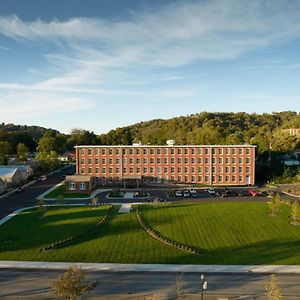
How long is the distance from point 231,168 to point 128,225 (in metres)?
40.0

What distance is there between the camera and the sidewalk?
29442 millimetres

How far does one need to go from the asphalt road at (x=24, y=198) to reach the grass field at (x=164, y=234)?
5404 millimetres

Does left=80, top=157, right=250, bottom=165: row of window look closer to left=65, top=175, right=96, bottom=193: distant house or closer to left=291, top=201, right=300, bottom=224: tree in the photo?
left=65, top=175, right=96, bottom=193: distant house

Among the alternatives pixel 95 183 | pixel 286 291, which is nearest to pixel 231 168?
pixel 95 183

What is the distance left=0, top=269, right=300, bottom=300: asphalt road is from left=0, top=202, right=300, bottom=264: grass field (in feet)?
10.1

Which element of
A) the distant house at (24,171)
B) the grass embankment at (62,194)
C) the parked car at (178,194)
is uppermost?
the distant house at (24,171)

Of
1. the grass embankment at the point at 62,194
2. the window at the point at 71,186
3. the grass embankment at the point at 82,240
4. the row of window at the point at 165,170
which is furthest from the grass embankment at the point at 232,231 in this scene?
the row of window at the point at 165,170

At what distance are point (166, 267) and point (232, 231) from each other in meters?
12.1

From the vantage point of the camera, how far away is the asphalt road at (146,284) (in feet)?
83.1

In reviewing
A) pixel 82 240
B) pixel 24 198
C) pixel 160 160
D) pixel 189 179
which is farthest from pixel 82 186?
pixel 82 240

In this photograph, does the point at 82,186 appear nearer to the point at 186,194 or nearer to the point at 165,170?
the point at 165,170

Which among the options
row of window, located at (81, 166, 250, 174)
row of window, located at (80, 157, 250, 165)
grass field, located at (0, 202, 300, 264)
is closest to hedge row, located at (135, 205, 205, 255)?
grass field, located at (0, 202, 300, 264)

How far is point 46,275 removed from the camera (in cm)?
2873

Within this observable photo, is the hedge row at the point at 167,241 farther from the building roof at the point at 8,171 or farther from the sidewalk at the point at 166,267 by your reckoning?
the building roof at the point at 8,171
